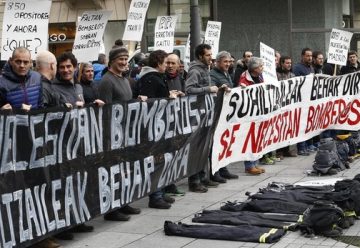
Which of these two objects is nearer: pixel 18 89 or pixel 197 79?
pixel 18 89

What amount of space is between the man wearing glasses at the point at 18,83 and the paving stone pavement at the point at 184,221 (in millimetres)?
1403

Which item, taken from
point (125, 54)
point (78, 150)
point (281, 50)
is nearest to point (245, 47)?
point (281, 50)

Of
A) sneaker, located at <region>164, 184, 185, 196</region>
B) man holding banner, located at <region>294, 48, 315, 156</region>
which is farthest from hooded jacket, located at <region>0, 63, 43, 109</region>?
man holding banner, located at <region>294, 48, 315, 156</region>

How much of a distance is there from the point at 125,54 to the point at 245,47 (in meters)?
14.4

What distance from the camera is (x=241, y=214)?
26.0ft

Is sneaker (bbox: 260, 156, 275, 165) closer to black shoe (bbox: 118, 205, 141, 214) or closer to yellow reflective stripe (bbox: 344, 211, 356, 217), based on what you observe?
black shoe (bbox: 118, 205, 141, 214)

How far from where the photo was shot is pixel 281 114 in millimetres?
11977

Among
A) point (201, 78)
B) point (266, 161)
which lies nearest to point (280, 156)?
point (266, 161)

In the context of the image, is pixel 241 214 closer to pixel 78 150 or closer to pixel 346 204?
pixel 346 204

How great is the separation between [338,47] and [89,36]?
6.45 meters

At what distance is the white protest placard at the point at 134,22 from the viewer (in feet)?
35.9

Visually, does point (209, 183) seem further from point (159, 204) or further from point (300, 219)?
point (300, 219)

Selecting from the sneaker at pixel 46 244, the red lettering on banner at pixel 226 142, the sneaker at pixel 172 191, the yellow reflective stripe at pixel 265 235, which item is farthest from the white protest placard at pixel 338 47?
the sneaker at pixel 46 244

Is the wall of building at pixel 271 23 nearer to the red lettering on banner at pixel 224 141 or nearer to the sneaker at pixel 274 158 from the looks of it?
the sneaker at pixel 274 158
